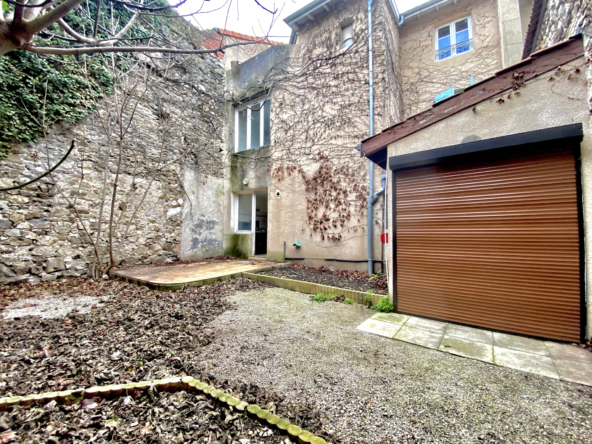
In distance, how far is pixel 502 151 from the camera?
8.87ft

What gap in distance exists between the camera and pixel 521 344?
240 cm

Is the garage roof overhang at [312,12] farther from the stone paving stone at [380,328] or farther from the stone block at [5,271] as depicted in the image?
the stone block at [5,271]

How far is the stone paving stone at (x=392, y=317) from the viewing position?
306cm

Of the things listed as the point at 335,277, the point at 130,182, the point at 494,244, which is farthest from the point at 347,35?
the point at 130,182

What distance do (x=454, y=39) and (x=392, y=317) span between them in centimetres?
824

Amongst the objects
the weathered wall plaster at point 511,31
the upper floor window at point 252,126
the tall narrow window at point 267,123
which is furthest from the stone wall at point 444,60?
the upper floor window at point 252,126

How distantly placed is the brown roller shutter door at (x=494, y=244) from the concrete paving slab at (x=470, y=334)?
105mm

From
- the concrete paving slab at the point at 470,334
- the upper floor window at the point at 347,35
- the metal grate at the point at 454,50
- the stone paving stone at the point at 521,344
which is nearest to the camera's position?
the stone paving stone at the point at 521,344

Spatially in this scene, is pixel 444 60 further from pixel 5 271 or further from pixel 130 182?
pixel 5 271

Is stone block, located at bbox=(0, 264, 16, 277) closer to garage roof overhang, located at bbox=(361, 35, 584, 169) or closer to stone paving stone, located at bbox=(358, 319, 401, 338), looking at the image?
stone paving stone, located at bbox=(358, 319, 401, 338)

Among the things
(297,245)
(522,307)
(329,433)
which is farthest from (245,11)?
(297,245)

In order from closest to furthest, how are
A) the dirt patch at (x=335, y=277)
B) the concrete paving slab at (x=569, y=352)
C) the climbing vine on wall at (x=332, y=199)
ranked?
the concrete paving slab at (x=569, y=352)
the dirt patch at (x=335, y=277)
the climbing vine on wall at (x=332, y=199)

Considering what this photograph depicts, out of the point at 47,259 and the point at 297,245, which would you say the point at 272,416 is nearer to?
the point at 297,245

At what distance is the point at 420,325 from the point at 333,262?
3.13 m
